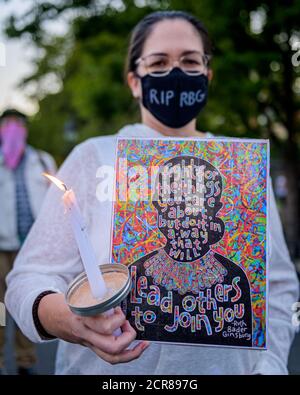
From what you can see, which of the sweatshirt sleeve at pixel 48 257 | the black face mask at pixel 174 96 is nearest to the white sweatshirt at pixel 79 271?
the sweatshirt sleeve at pixel 48 257

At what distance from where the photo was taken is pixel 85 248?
3.09ft

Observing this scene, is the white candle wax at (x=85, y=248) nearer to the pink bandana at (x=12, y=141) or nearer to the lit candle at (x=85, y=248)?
the lit candle at (x=85, y=248)

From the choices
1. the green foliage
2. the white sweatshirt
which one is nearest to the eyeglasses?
the white sweatshirt

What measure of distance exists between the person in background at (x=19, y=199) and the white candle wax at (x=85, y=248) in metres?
3.53

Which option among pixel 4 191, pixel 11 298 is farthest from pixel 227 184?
pixel 4 191

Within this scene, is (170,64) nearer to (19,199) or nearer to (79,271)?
(79,271)

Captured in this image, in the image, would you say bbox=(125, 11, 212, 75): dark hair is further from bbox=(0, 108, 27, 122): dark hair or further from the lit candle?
bbox=(0, 108, 27, 122): dark hair

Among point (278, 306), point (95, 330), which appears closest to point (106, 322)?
point (95, 330)

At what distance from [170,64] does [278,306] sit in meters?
0.79

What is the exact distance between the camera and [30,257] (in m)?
1.42

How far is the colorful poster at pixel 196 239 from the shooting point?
1149mm

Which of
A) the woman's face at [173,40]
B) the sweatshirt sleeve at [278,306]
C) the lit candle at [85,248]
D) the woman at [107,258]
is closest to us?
the lit candle at [85,248]

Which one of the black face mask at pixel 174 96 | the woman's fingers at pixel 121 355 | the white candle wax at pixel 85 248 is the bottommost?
the woman's fingers at pixel 121 355

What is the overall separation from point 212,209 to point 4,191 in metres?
3.56
